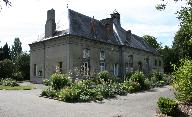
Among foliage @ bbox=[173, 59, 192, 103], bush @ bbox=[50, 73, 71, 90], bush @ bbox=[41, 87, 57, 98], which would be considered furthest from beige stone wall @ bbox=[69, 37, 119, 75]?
foliage @ bbox=[173, 59, 192, 103]

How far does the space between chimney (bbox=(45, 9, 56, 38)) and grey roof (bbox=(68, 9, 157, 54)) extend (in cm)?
235

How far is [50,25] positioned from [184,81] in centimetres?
2433

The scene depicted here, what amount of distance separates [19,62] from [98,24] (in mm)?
16467

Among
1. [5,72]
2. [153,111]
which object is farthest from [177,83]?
[5,72]

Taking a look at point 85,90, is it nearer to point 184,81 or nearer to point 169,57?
point 184,81

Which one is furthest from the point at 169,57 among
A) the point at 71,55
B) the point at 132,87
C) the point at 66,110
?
the point at 66,110

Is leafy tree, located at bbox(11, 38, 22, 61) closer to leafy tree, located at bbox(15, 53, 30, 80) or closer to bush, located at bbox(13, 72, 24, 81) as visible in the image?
leafy tree, located at bbox(15, 53, 30, 80)

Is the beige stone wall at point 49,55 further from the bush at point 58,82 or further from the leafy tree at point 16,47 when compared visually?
the leafy tree at point 16,47

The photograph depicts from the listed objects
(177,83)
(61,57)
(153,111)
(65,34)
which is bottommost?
(153,111)

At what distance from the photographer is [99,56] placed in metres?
39.3

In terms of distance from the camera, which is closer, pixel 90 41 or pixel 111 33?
pixel 90 41

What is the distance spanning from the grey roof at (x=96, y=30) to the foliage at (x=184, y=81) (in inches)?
773

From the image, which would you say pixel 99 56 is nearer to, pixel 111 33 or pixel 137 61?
pixel 111 33

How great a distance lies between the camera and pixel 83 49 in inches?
1436
